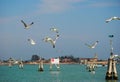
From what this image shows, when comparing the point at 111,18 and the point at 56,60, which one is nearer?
the point at 111,18

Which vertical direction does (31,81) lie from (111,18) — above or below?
below

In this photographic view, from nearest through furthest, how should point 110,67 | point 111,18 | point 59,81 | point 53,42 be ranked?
point 111,18
point 53,42
point 110,67
point 59,81

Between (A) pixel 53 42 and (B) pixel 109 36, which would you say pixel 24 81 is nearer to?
(B) pixel 109 36

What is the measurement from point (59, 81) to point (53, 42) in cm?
3013

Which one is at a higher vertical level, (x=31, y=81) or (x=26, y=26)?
(x=26, y=26)

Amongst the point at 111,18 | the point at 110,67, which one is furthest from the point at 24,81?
the point at 111,18

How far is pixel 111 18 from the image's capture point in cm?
4950

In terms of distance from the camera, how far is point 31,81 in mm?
81250

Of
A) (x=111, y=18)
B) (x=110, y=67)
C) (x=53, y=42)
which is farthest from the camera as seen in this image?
(x=110, y=67)

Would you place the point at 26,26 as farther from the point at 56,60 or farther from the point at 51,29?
the point at 56,60

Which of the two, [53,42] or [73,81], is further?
[73,81]

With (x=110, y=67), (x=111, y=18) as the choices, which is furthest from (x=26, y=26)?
(x=110, y=67)

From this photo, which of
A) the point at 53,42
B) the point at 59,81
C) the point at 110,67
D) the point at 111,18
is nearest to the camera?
the point at 111,18

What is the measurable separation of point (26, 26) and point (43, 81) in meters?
31.2
